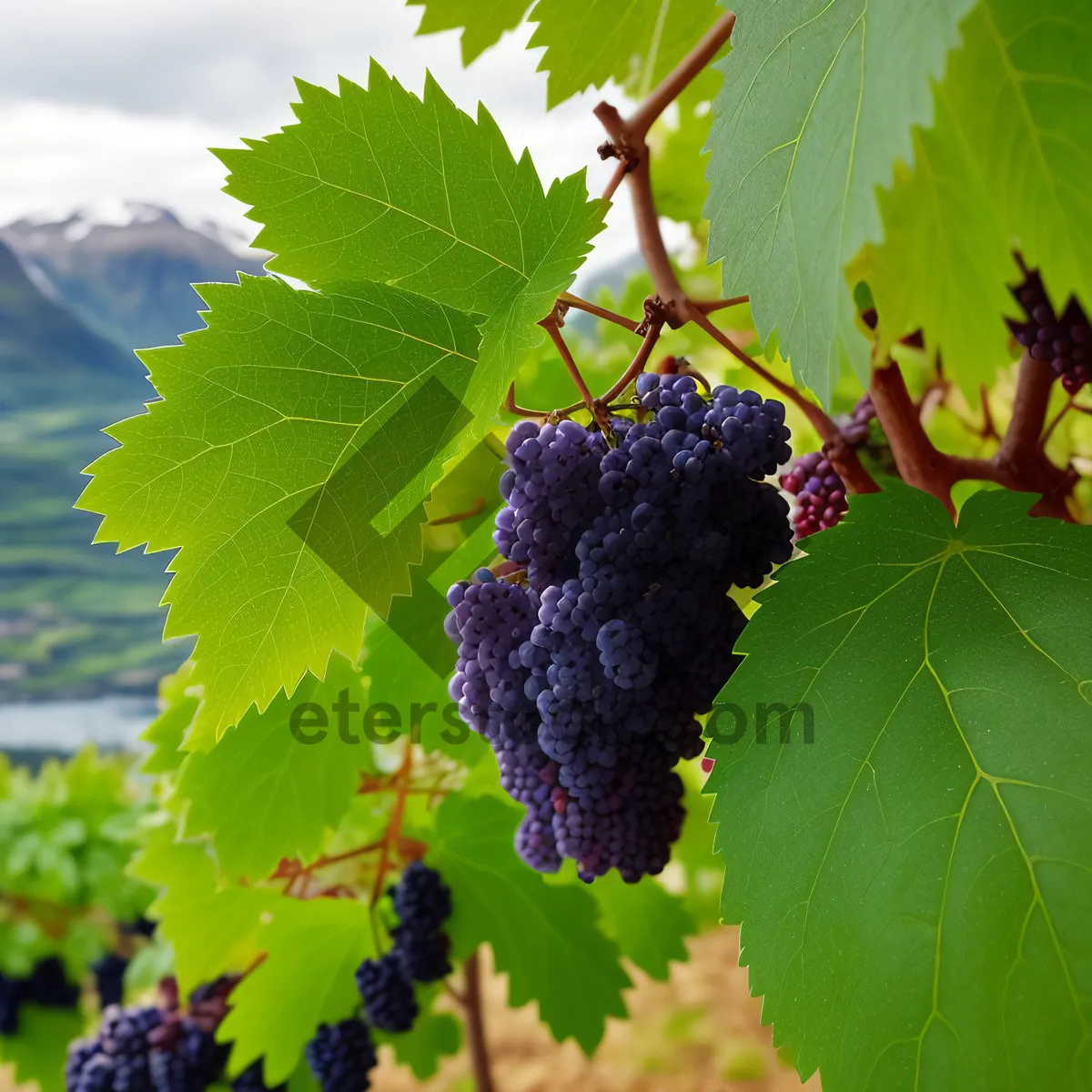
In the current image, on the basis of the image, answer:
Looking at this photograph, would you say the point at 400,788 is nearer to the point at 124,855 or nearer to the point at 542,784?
the point at 542,784

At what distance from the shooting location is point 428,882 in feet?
2.02

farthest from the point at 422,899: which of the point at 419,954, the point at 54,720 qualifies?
the point at 54,720

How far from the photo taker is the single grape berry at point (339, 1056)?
0.65 m

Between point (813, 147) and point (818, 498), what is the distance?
218mm

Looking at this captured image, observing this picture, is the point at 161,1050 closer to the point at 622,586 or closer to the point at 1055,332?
the point at 622,586

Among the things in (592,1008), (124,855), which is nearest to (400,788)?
(592,1008)

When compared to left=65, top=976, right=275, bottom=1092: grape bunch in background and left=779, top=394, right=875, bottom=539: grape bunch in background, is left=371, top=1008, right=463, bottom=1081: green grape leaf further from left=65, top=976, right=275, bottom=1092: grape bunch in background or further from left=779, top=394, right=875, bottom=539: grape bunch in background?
left=779, top=394, right=875, bottom=539: grape bunch in background

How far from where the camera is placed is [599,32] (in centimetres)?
44

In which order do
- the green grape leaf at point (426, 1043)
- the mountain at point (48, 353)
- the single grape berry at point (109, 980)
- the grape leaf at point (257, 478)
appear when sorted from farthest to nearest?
the mountain at point (48, 353) → the single grape berry at point (109, 980) → the green grape leaf at point (426, 1043) → the grape leaf at point (257, 478)

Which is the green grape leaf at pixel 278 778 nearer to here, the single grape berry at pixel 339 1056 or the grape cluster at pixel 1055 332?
the single grape berry at pixel 339 1056

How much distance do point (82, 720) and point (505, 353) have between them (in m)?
1.59

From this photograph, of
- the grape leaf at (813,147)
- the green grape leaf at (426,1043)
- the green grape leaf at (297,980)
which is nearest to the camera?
the grape leaf at (813,147)

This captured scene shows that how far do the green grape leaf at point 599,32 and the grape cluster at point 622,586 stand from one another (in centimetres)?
19

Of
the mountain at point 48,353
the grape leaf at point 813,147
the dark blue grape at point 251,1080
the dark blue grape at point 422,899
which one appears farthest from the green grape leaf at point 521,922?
the mountain at point 48,353
